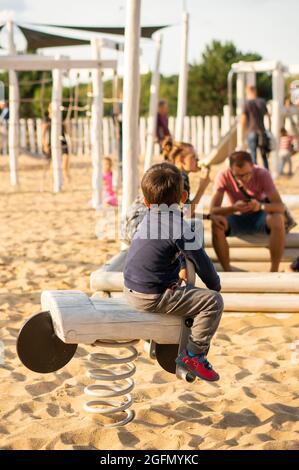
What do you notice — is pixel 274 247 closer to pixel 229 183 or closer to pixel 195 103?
pixel 229 183

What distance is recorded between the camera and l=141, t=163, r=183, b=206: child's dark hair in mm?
3520

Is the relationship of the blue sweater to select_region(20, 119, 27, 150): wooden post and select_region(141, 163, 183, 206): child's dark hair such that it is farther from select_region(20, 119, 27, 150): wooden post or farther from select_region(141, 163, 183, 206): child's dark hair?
select_region(20, 119, 27, 150): wooden post

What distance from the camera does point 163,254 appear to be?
11.6ft

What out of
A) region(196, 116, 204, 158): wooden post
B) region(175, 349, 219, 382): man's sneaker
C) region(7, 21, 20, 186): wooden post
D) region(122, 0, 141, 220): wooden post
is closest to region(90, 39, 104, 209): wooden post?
region(7, 21, 20, 186): wooden post

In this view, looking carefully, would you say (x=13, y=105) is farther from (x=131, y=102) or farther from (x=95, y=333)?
(x=95, y=333)

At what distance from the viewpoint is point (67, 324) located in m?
3.49

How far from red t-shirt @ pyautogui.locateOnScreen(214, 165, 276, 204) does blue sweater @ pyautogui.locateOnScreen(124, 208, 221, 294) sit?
9.64ft

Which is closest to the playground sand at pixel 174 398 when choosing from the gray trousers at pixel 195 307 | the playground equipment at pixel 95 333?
the playground equipment at pixel 95 333

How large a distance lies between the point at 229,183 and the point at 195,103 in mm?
27821

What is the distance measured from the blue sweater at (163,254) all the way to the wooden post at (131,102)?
3.53 meters

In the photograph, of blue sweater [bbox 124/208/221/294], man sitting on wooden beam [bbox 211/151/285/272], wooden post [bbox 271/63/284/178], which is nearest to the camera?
blue sweater [bbox 124/208/221/294]

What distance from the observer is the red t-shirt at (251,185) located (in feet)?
21.1

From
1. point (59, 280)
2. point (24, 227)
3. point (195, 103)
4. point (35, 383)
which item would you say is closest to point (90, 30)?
point (24, 227)

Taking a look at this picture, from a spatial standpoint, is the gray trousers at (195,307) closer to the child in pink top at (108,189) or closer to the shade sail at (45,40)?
the child in pink top at (108,189)
